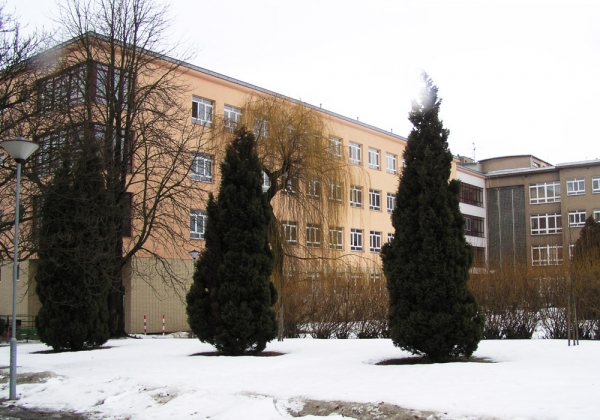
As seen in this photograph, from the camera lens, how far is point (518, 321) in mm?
20609

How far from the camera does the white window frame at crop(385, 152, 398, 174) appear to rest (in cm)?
4950

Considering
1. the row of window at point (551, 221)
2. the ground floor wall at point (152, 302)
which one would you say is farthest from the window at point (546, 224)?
the ground floor wall at point (152, 302)

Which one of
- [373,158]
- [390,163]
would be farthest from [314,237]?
[390,163]

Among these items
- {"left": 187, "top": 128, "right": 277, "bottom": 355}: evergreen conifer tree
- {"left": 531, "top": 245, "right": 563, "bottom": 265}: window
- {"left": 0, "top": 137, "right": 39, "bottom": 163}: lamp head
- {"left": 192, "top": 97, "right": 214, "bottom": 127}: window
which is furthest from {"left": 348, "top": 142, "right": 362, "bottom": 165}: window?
{"left": 0, "top": 137, "right": 39, "bottom": 163}: lamp head

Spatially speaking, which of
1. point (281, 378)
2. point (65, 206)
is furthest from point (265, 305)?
point (65, 206)

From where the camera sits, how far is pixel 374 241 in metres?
47.2

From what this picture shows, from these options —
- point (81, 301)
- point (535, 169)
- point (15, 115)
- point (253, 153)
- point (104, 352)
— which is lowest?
point (104, 352)

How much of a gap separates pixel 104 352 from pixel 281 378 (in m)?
7.90

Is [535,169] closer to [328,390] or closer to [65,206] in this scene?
[65,206]

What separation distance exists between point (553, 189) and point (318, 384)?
184 ft

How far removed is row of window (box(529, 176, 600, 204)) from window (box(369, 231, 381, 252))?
2248 cm

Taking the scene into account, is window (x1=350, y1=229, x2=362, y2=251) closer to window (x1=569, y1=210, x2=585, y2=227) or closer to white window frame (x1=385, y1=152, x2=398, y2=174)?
white window frame (x1=385, y1=152, x2=398, y2=174)

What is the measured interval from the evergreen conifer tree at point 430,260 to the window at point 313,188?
7791 millimetres

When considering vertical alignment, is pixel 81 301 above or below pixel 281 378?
above
